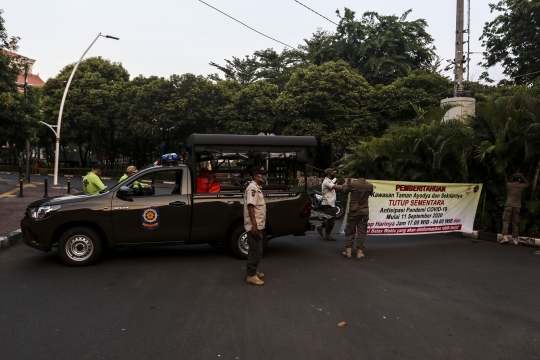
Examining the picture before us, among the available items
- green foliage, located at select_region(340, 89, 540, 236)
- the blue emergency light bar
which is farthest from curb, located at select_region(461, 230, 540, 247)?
the blue emergency light bar

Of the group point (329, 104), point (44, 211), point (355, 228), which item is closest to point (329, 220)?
point (355, 228)

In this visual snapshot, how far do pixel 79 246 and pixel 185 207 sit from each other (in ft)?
5.90

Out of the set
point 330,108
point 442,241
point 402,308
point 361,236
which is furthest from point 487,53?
point 402,308

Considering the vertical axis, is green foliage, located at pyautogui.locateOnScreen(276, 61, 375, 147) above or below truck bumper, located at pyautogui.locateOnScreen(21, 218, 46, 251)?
above

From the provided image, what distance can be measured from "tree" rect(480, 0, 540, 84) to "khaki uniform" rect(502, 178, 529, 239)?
18885 mm

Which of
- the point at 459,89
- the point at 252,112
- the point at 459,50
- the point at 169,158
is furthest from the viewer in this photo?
the point at 252,112

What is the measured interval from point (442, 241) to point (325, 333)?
6.72 m

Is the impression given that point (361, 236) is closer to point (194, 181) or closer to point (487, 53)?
point (194, 181)

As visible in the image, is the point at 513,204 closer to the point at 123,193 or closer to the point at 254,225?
the point at 254,225

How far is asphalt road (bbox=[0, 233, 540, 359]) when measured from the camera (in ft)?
13.3

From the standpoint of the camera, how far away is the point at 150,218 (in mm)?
7262

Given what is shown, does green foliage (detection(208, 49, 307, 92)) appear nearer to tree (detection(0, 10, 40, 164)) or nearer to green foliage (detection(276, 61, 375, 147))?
green foliage (detection(276, 61, 375, 147))

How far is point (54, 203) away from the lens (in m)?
6.96

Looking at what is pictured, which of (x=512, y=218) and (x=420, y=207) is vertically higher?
(x=420, y=207)
